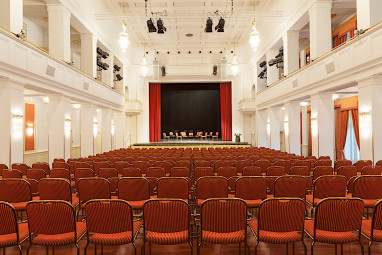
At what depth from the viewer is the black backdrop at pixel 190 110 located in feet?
100

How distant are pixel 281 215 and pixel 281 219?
0.17 feet

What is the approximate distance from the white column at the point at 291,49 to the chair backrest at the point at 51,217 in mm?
15636

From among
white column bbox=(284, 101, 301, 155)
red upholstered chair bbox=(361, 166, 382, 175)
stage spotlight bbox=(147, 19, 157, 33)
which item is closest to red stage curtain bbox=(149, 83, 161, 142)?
stage spotlight bbox=(147, 19, 157, 33)

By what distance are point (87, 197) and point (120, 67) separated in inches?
769

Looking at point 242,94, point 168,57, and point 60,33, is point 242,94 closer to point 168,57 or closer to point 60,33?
point 168,57

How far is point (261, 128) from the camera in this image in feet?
74.0

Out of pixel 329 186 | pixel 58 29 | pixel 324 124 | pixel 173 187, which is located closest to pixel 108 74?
pixel 58 29

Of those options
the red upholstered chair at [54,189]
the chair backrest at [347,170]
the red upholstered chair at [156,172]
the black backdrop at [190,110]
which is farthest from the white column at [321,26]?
the black backdrop at [190,110]

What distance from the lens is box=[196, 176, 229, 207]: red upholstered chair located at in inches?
172

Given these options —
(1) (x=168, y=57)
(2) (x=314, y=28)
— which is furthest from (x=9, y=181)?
(1) (x=168, y=57)

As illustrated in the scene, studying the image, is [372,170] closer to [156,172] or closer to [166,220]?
[156,172]

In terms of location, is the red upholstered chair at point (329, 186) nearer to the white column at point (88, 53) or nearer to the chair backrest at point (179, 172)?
the chair backrest at point (179, 172)

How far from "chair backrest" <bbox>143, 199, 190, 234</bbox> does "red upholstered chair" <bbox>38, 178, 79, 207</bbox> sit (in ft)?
6.66

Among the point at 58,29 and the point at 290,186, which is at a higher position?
the point at 58,29
